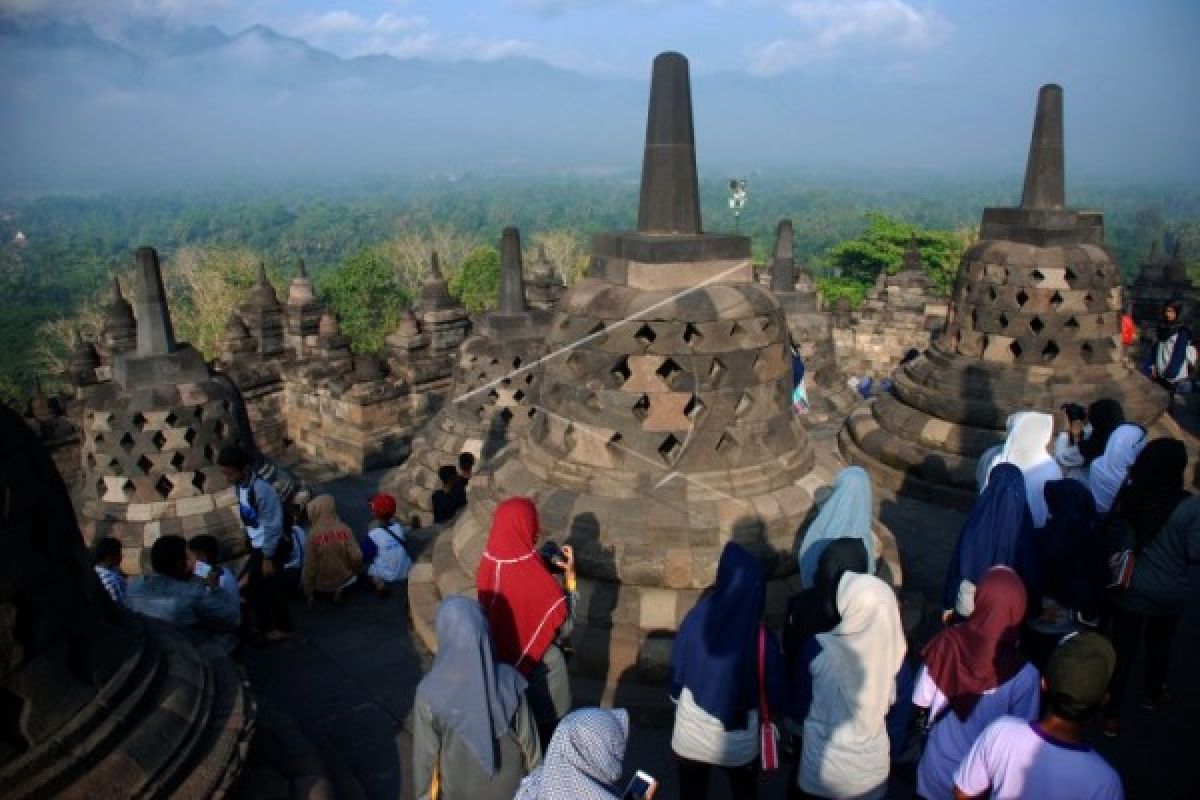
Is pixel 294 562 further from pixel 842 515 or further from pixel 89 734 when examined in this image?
pixel 842 515

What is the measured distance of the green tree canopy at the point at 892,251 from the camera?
44.0m

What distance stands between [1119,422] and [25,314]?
229ft

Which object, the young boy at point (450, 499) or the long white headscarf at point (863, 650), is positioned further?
the young boy at point (450, 499)

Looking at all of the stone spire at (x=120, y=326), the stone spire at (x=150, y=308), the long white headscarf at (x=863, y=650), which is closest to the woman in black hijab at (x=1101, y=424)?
the long white headscarf at (x=863, y=650)

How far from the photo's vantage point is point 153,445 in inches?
286

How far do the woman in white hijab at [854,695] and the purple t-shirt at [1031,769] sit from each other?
0.40 meters

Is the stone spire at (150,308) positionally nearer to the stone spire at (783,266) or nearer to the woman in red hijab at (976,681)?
the woman in red hijab at (976,681)

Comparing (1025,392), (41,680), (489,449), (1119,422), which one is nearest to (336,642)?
(41,680)

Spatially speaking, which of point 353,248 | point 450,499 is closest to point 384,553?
point 450,499

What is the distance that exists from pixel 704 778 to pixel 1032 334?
650cm

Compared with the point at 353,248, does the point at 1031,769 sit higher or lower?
higher

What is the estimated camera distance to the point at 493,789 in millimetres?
3139

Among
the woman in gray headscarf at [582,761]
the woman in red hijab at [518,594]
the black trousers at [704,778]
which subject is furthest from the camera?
the woman in red hijab at [518,594]

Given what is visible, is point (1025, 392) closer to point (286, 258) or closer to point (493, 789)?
point (493, 789)
